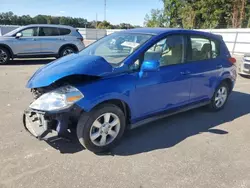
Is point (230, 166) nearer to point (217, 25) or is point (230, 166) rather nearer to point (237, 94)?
point (237, 94)

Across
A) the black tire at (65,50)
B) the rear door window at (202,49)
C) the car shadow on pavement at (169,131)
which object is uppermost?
the rear door window at (202,49)

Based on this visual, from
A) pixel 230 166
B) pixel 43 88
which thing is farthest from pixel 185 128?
pixel 43 88

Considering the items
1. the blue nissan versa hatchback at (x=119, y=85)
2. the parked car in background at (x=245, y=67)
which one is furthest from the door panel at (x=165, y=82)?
the parked car in background at (x=245, y=67)

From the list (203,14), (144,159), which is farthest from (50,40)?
(203,14)

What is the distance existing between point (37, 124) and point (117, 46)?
1712 millimetres

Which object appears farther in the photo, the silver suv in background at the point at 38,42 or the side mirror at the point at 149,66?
the silver suv in background at the point at 38,42

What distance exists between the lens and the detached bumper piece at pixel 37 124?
2.99m

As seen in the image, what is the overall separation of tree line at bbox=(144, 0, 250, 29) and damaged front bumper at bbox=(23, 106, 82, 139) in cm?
2510

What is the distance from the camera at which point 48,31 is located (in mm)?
11008

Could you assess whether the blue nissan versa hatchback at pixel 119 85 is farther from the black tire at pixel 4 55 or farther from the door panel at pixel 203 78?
the black tire at pixel 4 55

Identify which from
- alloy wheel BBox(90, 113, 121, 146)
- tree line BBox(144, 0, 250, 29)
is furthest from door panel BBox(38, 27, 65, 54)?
tree line BBox(144, 0, 250, 29)

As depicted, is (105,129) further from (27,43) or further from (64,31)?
(64,31)

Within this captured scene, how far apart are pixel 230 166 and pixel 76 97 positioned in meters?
2.16

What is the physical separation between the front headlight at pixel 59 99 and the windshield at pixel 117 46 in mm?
795
